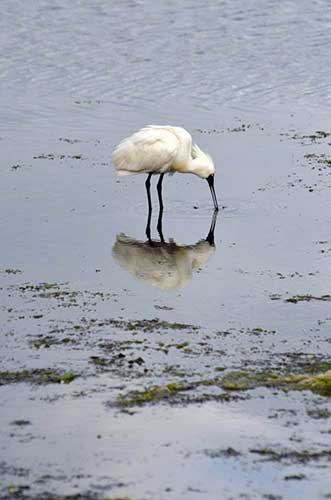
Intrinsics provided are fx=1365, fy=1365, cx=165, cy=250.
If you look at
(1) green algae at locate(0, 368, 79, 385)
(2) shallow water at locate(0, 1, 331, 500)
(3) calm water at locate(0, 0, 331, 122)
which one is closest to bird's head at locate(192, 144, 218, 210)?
(2) shallow water at locate(0, 1, 331, 500)

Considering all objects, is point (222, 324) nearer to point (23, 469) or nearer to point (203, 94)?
point (23, 469)

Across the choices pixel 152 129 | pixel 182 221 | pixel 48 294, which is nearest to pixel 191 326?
pixel 48 294

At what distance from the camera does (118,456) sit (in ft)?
27.5

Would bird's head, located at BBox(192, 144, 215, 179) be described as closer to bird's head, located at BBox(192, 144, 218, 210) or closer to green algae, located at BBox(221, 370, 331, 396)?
bird's head, located at BBox(192, 144, 218, 210)

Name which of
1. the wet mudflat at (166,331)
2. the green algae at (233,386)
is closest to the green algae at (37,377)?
the wet mudflat at (166,331)

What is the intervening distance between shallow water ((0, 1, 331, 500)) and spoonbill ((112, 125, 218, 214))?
35 centimetres

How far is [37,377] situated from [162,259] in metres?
4.32

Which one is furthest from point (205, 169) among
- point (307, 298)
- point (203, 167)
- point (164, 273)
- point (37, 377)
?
point (37, 377)

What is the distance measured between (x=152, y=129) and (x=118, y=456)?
27.9 feet

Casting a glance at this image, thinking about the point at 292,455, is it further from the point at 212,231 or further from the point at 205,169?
the point at 205,169

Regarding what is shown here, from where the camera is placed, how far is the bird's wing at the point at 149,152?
1619cm

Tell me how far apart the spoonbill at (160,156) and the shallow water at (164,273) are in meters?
0.35

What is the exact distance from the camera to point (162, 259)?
45.6 feet

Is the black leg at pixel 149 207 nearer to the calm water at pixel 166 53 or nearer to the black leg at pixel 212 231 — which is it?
the black leg at pixel 212 231
